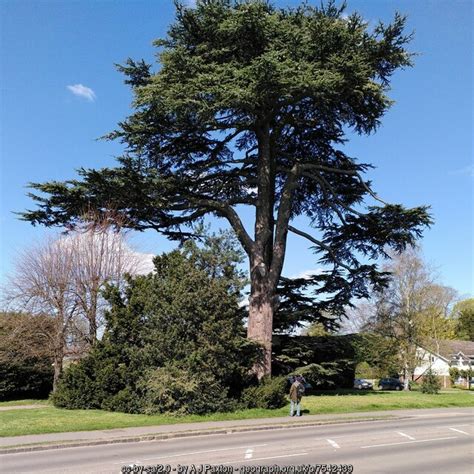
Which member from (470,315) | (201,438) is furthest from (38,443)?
(470,315)

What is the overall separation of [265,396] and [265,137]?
42.0 feet

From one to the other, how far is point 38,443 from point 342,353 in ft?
67.1

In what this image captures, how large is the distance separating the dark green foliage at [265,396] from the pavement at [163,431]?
1714 mm

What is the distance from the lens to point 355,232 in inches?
1065

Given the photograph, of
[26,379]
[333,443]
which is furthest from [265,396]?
[26,379]

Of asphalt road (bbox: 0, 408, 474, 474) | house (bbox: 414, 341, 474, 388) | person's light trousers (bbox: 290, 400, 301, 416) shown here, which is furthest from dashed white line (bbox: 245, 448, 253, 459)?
house (bbox: 414, 341, 474, 388)

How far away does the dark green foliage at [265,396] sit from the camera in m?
21.5

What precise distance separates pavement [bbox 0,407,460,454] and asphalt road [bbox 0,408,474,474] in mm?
485

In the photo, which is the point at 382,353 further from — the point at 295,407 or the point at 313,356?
the point at 295,407

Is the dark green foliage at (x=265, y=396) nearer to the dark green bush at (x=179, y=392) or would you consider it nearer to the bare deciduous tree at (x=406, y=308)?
the dark green bush at (x=179, y=392)

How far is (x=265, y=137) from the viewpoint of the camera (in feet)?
88.1

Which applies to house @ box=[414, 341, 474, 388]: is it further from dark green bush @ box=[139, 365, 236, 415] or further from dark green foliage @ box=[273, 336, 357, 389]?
dark green bush @ box=[139, 365, 236, 415]

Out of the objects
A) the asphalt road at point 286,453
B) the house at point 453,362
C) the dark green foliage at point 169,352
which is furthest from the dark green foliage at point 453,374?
Answer: the asphalt road at point 286,453

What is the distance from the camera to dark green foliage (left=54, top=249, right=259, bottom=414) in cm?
1947
